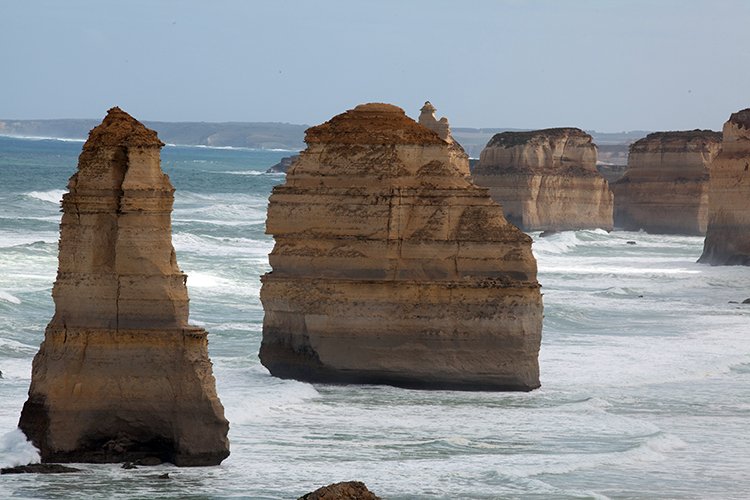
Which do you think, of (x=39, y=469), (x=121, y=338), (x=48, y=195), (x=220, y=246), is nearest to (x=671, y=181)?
(x=48, y=195)

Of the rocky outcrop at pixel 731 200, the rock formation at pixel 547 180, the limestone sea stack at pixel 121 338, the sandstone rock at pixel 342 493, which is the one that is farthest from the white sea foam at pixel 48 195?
the sandstone rock at pixel 342 493

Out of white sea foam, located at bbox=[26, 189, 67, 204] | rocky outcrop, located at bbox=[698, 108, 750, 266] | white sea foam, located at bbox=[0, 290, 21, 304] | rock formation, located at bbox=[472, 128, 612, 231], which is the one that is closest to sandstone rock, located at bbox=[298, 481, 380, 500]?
white sea foam, located at bbox=[0, 290, 21, 304]

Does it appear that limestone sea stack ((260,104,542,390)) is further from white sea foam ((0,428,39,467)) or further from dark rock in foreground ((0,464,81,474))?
dark rock in foreground ((0,464,81,474))

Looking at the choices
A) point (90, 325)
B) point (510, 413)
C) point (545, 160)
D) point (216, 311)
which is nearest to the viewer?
point (90, 325)

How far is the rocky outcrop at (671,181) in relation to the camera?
9088 centimetres

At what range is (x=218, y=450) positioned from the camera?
21.1 m

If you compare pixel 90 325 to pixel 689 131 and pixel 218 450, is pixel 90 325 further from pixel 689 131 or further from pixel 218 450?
pixel 689 131

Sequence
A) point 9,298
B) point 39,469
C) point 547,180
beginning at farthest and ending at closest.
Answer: point 547,180 → point 9,298 → point 39,469

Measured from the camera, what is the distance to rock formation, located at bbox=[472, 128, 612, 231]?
87688mm

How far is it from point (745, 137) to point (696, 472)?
44348 millimetres

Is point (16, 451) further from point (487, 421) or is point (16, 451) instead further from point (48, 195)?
point (48, 195)

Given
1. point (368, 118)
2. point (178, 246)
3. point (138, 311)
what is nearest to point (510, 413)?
point (368, 118)

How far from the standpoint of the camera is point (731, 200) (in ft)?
215

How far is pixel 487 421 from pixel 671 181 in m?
67.4
